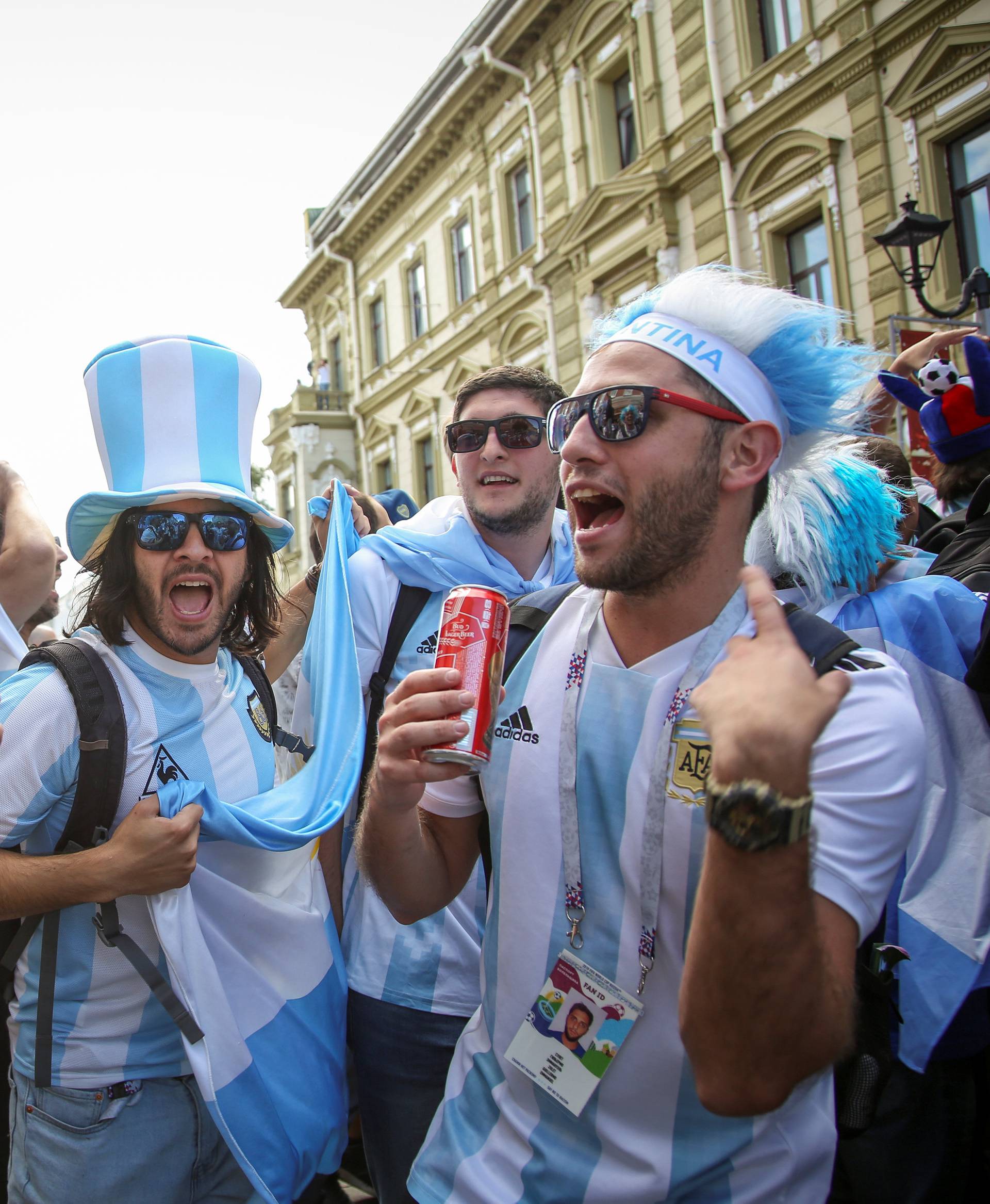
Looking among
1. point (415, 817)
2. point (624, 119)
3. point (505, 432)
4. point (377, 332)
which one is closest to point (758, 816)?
point (415, 817)

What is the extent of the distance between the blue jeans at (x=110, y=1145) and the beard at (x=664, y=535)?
4.61 ft

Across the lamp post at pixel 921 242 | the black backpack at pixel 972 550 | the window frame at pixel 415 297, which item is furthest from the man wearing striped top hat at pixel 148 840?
the window frame at pixel 415 297

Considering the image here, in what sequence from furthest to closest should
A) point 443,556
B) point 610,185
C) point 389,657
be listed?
point 610,185
point 443,556
point 389,657

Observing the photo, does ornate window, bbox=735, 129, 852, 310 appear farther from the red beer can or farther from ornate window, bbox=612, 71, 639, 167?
the red beer can

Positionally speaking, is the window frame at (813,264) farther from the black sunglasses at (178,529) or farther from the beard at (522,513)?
the black sunglasses at (178,529)

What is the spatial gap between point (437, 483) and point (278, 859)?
1827cm

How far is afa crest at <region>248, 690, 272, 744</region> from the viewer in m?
2.41

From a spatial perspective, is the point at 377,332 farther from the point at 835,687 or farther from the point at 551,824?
the point at 835,687

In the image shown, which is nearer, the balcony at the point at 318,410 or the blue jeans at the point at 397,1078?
the blue jeans at the point at 397,1078

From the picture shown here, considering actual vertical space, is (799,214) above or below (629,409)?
above

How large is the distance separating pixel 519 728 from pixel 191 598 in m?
0.97

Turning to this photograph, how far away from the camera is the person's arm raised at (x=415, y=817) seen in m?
1.52

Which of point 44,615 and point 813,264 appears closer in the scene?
point 44,615

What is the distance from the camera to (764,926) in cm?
118
